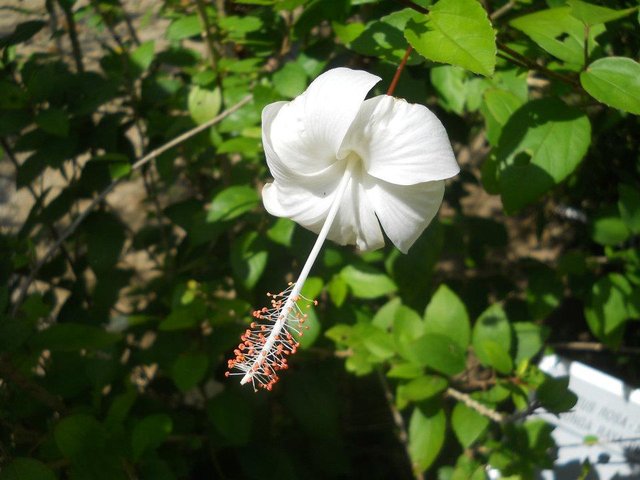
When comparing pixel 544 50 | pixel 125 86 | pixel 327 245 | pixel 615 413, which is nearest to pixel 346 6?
pixel 544 50

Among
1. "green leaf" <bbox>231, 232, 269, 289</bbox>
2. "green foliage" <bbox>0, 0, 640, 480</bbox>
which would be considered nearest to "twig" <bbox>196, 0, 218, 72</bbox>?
"green foliage" <bbox>0, 0, 640, 480</bbox>

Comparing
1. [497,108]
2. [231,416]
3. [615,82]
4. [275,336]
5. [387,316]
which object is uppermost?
[615,82]

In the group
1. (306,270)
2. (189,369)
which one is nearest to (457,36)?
(306,270)

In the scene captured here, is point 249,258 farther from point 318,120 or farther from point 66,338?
point 318,120

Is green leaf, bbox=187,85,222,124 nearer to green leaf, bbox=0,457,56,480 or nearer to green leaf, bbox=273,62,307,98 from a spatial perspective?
green leaf, bbox=273,62,307,98

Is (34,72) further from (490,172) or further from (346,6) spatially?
(490,172)
